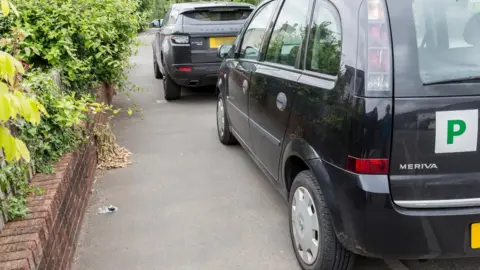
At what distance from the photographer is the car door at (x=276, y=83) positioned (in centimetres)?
314

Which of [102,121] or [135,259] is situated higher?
[102,121]

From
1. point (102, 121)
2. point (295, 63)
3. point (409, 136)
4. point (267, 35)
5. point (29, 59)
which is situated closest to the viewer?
point (409, 136)

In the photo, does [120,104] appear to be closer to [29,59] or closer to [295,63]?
[29,59]

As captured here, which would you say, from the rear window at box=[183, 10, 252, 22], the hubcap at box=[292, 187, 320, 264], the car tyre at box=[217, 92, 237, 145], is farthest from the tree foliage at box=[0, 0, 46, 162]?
the rear window at box=[183, 10, 252, 22]

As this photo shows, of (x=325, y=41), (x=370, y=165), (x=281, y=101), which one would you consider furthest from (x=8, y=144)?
(x=281, y=101)

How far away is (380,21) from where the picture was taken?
2.31 meters

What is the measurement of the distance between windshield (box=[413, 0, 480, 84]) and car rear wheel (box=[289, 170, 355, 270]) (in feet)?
3.07

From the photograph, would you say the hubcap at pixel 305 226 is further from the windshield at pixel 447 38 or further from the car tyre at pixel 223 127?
the car tyre at pixel 223 127

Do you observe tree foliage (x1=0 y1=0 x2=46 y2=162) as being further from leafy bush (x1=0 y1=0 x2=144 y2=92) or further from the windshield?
leafy bush (x1=0 y1=0 x2=144 y2=92)

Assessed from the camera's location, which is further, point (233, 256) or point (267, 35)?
point (267, 35)

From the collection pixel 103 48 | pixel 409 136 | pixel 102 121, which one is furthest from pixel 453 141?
pixel 103 48

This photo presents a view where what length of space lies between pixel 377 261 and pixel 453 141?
124 centimetres

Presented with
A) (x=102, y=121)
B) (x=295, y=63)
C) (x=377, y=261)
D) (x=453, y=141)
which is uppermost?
(x=295, y=63)

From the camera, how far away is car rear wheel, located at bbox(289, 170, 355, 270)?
2664mm
